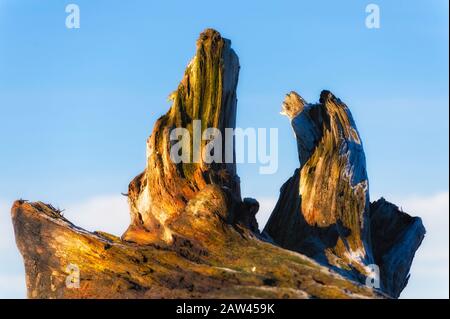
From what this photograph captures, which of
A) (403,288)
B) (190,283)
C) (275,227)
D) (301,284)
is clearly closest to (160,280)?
(190,283)

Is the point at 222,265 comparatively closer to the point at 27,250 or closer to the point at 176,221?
the point at 176,221

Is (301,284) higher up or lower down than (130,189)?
lower down

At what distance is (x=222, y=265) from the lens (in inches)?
2184

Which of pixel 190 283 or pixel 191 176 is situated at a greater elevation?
pixel 191 176

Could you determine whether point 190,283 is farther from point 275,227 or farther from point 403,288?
point 403,288

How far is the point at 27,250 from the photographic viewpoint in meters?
57.9
